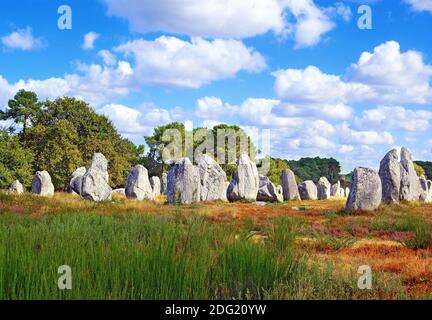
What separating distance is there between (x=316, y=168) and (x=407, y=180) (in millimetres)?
94572

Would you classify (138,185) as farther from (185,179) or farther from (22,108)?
(22,108)

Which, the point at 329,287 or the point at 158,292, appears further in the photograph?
the point at 329,287

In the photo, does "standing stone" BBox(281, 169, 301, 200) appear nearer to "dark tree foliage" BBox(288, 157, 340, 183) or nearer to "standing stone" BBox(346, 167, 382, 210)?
"standing stone" BBox(346, 167, 382, 210)

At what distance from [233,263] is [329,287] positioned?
1323 millimetres

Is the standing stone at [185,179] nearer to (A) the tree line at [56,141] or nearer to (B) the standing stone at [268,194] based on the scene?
(B) the standing stone at [268,194]

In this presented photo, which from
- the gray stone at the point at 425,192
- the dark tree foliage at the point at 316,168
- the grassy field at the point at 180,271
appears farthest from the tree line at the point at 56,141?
the dark tree foliage at the point at 316,168

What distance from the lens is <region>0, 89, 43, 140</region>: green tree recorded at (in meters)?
55.2

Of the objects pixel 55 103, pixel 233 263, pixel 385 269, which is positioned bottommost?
pixel 385 269

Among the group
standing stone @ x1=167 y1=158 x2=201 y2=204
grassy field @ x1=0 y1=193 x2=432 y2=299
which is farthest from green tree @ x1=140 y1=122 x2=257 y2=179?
grassy field @ x1=0 y1=193 x2=432 y2=299

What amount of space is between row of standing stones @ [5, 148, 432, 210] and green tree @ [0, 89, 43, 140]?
15.1m

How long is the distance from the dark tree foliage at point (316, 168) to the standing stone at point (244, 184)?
7694cm

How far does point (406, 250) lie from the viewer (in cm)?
1259
